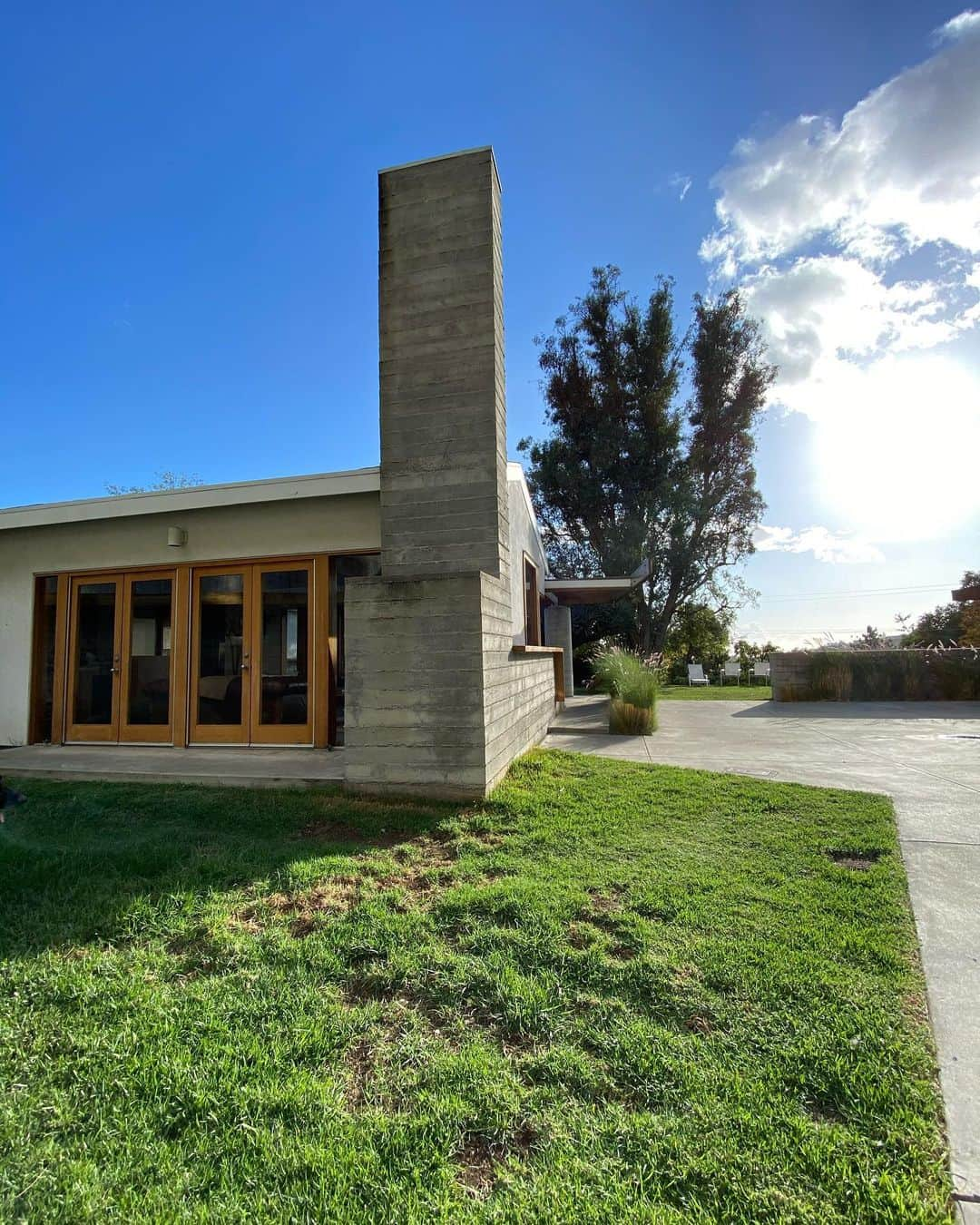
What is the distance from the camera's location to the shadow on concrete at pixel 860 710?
10.3m

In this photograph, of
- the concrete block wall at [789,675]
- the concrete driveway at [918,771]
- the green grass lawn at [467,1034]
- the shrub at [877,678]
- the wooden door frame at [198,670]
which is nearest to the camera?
the green grass lawn at [467,1034]

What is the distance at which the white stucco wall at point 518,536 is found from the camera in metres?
7.75

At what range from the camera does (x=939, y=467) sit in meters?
9.41

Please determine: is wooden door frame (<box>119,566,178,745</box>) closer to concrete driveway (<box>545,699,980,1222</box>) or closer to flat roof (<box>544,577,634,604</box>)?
concrete driveway (<box>545,699,980,1222</box>)

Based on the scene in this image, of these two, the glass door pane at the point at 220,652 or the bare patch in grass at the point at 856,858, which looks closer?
the bare patch in grass at the point at 856,858

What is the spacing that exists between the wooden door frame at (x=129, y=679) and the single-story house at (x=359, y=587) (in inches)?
1.0

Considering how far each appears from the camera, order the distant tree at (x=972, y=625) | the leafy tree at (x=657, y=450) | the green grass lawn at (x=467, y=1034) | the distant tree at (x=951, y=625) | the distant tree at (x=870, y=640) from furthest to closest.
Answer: the leafy tree at (x=657, y=450) → the distant tree at (x=870, y=640) → the distant tree at (x=951, y=625) → the distant tree at (x=972, y=625) → the green grass lawn at (x=467, y=1034)

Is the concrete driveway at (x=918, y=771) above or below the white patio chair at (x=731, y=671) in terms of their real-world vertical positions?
below

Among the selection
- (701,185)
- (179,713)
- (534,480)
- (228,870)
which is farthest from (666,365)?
(228,870)

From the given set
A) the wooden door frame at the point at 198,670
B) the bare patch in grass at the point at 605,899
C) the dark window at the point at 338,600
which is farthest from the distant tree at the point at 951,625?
the wooden door frame at the point at 198,670

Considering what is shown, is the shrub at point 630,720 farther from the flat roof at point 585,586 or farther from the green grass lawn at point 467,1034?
the flat roof at point 585,586

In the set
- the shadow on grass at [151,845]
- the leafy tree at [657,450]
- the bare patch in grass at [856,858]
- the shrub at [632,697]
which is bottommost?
the bare patch in grass at [856,858]

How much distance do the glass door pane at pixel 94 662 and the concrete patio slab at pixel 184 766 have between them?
0.49m

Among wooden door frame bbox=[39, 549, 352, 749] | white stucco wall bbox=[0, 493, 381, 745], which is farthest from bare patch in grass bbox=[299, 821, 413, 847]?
white stucco wall bbox=[0, 493, 381, 745]
